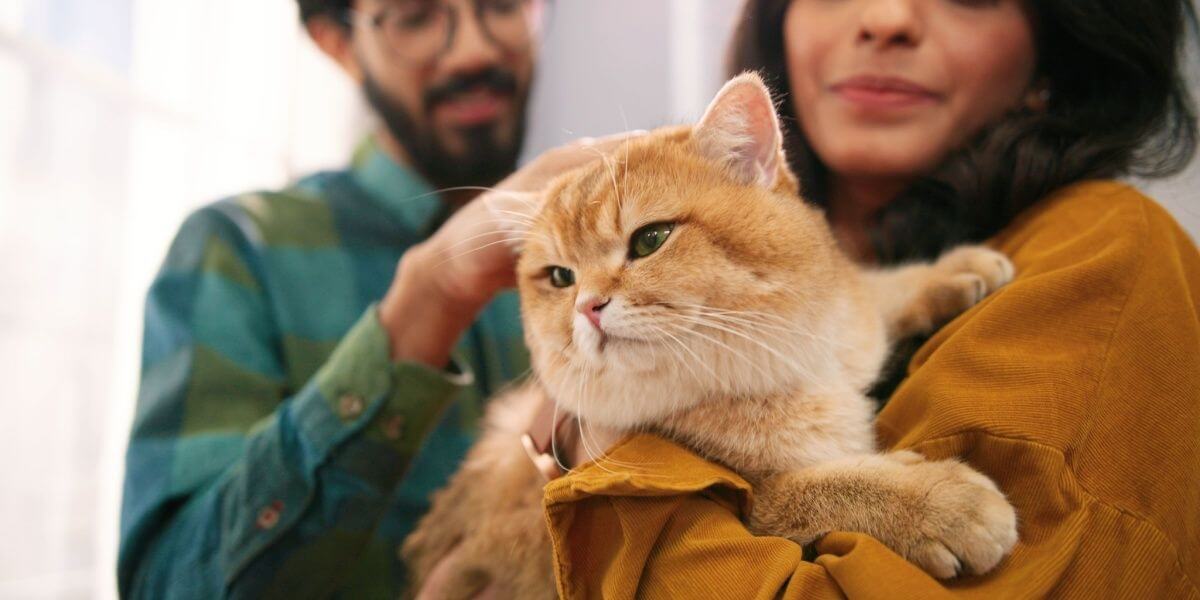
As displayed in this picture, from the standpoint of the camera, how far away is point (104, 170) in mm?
1357

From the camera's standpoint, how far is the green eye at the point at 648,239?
33.1 inches

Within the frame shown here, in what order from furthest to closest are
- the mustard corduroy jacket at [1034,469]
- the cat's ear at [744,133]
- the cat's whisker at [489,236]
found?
1. the cat's whisker at [489,236]
2. the cat's ear at [744,133]
3. the mustard corduroy jacket at [1034,469]

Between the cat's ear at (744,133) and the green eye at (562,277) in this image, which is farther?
the green eye at (562,277)

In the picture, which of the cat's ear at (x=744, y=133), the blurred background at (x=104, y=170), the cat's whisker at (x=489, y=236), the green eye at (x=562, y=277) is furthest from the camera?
the blurred background at (x=104, y=170)

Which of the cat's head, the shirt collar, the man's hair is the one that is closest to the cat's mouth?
the cat's head

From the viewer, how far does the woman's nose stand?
31.1 inches

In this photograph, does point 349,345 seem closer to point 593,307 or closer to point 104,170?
point 593,307

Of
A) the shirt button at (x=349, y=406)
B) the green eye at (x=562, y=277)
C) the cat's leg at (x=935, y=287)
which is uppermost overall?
the green eye at (x=562, y=277)

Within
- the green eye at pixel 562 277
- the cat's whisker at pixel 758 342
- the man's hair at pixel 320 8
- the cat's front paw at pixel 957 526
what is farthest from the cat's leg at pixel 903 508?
the man's hair at pixel 320 8

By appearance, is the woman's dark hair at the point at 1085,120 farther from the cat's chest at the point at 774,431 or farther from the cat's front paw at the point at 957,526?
the cat's front paw at the point at 957,526

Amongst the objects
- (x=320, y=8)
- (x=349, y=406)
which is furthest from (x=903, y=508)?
(x=320, y=8)

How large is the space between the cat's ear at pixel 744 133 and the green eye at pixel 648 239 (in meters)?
0.10

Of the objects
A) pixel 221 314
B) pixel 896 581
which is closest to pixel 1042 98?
pixel 896 581

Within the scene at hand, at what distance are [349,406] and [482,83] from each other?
0.53 metres
